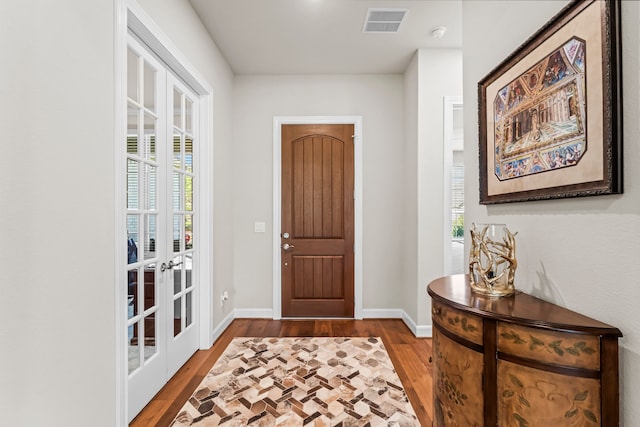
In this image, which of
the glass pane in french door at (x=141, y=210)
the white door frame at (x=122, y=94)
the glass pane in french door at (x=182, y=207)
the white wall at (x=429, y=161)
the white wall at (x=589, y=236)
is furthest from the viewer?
the white wall at (x=429, y=161)

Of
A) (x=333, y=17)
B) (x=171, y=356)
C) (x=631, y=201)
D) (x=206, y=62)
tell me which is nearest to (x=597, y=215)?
(x=631, y=201)

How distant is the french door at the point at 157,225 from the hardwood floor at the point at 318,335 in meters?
0.09

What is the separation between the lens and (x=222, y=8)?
2.62 meters

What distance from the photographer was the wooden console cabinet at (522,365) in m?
1.00

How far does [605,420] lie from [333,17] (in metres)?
2.89

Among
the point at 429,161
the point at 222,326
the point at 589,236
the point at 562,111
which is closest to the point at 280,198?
the point at 222,326

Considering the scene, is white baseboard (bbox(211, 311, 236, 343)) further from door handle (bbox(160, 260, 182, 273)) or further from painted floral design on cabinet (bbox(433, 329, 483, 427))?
painted floral design on cabinet (bbox(433, 329, 483, 427))

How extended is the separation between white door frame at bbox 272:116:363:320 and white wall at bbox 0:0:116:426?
2.25 m

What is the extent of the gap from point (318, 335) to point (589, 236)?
2.62m

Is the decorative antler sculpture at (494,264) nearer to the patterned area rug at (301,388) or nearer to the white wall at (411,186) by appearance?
the patterned area rug at (301,388)

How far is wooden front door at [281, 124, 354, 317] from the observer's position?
150 inches

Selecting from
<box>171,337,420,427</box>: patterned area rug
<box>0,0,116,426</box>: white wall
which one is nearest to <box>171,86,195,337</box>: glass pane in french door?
<box>171,337,420,427</box>: patterned area rug

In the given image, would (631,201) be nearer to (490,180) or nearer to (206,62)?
(490,180)

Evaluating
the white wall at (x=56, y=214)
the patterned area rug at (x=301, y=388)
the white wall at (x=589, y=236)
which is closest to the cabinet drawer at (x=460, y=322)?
the white wall at (x=589, y=236)
